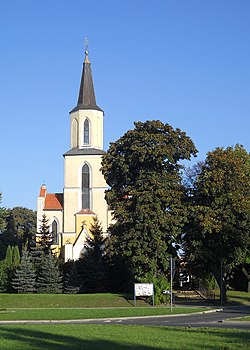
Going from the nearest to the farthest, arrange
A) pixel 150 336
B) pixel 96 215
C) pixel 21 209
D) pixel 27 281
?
pixel 150 336 → pixel 27 281 → pixel 96 215 → pixel 21 209

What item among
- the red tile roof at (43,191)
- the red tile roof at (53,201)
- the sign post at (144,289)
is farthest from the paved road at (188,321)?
the red tile roof at (43,191)

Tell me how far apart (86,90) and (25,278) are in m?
30.5

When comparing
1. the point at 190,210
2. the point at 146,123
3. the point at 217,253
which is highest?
the point at 146,123

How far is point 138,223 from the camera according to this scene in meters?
42.8

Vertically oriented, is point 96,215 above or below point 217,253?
above

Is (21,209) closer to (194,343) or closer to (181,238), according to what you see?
(181,238)

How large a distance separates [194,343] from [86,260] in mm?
43154

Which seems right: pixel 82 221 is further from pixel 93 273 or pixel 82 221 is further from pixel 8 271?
pixel 93 273

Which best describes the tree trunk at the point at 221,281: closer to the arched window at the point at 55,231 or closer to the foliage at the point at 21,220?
the arched window at the point at 55,231

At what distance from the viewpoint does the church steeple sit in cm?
7712

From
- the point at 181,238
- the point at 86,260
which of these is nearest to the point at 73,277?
the point at 86,260

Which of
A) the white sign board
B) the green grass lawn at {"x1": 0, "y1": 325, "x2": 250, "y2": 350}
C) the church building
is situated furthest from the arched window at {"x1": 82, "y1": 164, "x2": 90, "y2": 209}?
the green grass lawn at {"x1": 0, "y1": 325, "x2": 250, "y2": 350}

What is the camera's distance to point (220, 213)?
141 ft

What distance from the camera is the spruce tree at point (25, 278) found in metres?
55.1
